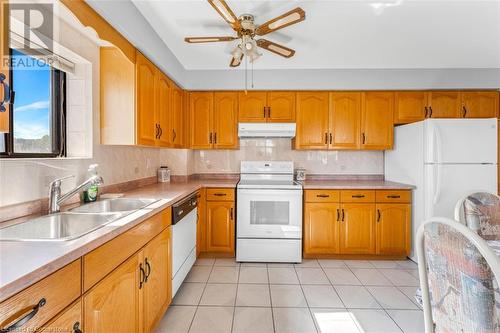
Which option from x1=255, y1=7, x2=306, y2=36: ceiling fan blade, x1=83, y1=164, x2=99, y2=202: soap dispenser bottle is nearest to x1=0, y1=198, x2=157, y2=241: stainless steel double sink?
x1=83, y1=164, x2=99, y2=202: soap dispenser bottle

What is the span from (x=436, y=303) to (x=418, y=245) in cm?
20

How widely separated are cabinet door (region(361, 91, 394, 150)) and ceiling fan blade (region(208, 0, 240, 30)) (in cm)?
220

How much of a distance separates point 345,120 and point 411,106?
84 centimetres

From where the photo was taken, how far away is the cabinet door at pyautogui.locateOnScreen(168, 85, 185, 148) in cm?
288

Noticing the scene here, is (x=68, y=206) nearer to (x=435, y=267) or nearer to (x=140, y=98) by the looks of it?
(x=140, y=98)

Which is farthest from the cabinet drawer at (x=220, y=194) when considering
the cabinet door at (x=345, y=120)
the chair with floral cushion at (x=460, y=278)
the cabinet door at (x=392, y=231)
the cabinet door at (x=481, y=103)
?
the cabinet door at (x=481, y=103)

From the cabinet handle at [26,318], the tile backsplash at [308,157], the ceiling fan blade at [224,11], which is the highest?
the ceiling fan blade at [224,11]

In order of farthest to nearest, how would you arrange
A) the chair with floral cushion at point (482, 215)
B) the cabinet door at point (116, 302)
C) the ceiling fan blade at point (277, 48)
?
the ceiling fan blade at point (277, 48), the chair with floral cushion at point (482, 215), the cabinet door at point (116, 302)

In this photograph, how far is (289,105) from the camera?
10.6 feet

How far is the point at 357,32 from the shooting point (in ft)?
7.22

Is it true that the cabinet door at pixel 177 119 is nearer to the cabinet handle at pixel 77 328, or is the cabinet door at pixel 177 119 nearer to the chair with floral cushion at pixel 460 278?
the cabinet handle at pixel 77 328

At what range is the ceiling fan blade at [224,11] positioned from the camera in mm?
1417

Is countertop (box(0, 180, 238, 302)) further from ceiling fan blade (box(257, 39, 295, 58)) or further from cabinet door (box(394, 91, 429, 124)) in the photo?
cabinet door (box(394, 91, 429, 124))

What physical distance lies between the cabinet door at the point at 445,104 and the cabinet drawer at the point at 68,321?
12.7ft
